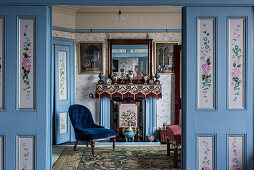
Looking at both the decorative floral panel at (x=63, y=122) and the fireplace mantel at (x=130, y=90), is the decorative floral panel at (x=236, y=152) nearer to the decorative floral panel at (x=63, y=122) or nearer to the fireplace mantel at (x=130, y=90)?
the fireplace mantel at (x=130, y=90)

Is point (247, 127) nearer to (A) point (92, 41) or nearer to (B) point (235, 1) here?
(B) point (235, 1)

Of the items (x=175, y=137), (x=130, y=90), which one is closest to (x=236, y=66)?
(x=175, y=137)

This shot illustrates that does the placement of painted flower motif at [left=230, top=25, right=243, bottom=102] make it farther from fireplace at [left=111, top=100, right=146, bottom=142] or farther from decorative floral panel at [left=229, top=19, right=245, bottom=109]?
fireplace at [left=111, top=100, right=146, bottom=142]

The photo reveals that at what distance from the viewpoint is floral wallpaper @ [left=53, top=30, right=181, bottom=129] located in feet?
20.6

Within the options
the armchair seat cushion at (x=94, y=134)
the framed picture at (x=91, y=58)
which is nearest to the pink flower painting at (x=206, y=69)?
the armchair seat cushion at (x=94, y=134)

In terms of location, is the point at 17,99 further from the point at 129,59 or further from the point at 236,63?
the point at 129,59

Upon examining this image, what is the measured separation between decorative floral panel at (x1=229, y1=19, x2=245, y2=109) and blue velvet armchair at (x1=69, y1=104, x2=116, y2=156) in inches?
113

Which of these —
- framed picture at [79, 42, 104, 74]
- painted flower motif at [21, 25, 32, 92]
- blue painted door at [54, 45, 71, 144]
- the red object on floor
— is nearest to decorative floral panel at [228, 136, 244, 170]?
the red object on floor

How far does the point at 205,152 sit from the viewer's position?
295 centimetres

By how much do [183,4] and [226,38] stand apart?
660 millimetres

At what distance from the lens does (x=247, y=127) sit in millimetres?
2953

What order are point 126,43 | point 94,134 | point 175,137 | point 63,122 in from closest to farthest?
point 175,137
point 94,134
point 63,122
point 126,43

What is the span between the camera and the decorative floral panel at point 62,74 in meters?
5.95

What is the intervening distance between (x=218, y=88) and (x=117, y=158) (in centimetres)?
264
